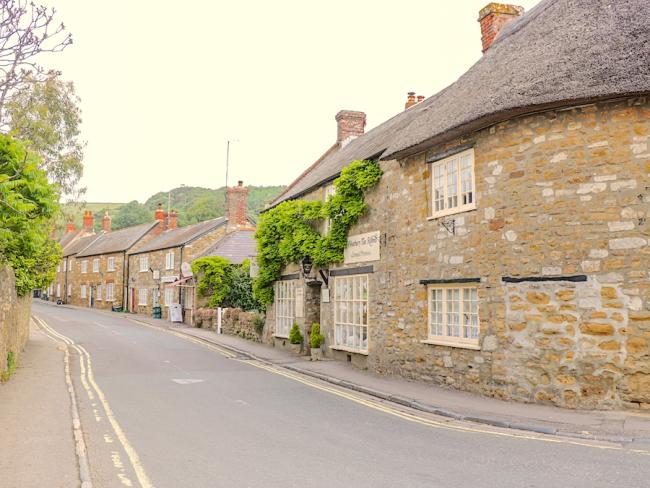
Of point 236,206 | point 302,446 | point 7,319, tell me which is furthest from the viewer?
point 236,206

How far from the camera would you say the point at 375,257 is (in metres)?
15.9

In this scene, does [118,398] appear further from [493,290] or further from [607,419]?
[607,419]

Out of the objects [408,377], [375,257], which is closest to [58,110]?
[375,257]

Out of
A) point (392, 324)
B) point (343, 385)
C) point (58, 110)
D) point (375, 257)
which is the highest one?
point (58, 110)

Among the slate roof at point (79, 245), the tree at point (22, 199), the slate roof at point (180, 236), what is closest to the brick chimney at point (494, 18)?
the tree at point (22, 199)

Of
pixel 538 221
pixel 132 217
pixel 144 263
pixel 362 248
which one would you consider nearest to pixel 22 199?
pixel 362 248

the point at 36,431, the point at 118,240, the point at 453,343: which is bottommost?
the point at 36,431

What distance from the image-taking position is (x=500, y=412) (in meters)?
9.99

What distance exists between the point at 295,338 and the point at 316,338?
5.50 feet

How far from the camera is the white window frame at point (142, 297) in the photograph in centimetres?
4588

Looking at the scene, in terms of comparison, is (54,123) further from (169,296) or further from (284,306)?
→ (284,306)

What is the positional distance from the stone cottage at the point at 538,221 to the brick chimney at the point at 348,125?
1211 centimetres

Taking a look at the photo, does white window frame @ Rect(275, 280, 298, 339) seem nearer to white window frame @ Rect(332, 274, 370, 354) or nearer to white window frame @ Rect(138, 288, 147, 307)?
white window frame @ Rect(332, 274, 370, 354)

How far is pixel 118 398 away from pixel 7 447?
3926mm
